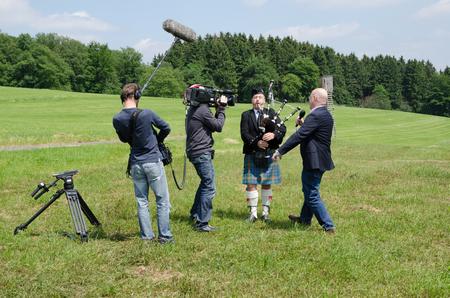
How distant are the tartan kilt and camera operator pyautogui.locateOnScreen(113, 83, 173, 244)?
7.52 ft

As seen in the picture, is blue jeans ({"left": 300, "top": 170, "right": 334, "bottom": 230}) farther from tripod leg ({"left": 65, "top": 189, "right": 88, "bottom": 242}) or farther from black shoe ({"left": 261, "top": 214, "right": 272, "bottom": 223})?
tripod leg ({"left": 65, "top": 189, "right": 88, "bottom": 242})

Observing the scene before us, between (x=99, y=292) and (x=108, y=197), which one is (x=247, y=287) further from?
(x=108, y=197)

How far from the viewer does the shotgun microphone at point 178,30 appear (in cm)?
793

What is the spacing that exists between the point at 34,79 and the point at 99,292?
10565 cm

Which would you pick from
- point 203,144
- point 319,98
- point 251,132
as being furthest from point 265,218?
point 319,98

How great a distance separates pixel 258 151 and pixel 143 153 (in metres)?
2.60

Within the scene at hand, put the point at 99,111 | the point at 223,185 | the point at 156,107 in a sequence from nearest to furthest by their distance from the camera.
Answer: the point at 223,185 → the point at 99,111 → the point at 156,107

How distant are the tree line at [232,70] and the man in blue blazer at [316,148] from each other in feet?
290

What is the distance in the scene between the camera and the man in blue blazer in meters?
7.88

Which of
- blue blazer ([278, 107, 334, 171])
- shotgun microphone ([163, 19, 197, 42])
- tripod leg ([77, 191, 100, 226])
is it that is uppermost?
shotgun microphone ([163, 19, 197, 42])

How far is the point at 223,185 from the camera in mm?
13227

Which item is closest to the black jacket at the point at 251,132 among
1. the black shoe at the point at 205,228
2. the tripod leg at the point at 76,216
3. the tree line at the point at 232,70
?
the black shoe at the point at 205,228

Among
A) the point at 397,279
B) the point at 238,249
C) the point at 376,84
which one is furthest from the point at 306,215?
the point at 376,84

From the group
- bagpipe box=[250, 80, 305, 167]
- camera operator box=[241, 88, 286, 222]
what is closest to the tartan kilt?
camera operator box=[241, 88, 286, 222]
